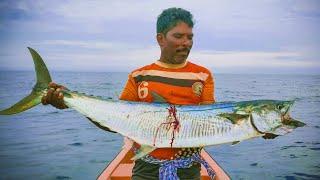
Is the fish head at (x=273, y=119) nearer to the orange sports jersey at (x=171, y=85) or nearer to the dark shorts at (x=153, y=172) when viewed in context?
the orange sports jersey at (x=171, y=85)

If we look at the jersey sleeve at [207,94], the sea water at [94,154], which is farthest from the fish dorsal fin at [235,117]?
the sea water at [94,154]

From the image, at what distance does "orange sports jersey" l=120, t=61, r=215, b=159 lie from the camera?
11.6 ft

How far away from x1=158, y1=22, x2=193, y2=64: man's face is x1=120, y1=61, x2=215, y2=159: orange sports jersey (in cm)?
11

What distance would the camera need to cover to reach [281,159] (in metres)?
15.1

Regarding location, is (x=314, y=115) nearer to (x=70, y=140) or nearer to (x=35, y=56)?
(x=70, y=140)

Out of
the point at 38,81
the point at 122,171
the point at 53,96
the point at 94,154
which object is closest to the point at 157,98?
the point at 53,96

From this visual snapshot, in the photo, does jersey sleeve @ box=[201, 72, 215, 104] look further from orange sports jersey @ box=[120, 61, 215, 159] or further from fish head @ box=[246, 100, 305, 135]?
fish head @ box=[246, 100, 305, 135]

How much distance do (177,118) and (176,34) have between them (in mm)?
773

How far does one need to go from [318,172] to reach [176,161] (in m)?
11.3

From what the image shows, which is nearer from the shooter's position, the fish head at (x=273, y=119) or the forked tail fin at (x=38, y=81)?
the fish head at (x=273, y=119)

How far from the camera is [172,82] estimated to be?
11.7 feet

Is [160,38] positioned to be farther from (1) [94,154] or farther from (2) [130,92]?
(1) [94,154]

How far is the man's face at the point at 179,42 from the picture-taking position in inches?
139

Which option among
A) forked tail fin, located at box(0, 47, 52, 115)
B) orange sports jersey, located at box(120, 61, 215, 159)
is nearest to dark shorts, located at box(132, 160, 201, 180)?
orange sports jersey, located at box(120, 61, 215, 159)
